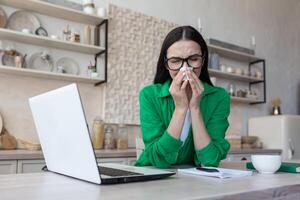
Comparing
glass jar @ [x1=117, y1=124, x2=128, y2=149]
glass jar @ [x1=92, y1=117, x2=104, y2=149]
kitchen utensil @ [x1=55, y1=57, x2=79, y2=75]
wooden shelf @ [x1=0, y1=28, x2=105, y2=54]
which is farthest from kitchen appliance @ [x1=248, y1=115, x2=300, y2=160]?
kitchen utensil @ [x1=55, y1=57, x2=79, y2=75]

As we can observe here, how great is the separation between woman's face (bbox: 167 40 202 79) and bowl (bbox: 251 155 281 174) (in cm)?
44

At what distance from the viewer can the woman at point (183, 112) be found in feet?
3.83

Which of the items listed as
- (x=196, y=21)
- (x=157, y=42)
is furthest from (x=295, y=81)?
(x=157, y=42)

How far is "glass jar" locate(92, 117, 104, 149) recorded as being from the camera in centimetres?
272

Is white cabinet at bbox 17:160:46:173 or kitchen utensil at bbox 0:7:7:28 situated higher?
kitchen utensil at bbox 0:7:7:28

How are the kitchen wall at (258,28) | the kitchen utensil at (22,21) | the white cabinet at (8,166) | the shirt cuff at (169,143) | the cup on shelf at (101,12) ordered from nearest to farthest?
the shirt cuff at (169,143) → the white cabinet at (8,166) → the kitchen utensil at (22,21) → the cup on shelf at (101,12) → the kitchen wall at (258,28)

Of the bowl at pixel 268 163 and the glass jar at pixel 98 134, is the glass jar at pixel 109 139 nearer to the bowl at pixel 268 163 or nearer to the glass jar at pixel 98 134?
the glass jar at pixel 98 134

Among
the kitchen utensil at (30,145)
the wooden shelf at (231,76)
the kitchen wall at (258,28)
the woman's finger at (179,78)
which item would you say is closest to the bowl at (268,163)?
the woman's finger at (179,78)

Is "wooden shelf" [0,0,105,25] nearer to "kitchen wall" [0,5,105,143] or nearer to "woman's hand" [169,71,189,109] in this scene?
"kitchen wall" [0,5,105,143]

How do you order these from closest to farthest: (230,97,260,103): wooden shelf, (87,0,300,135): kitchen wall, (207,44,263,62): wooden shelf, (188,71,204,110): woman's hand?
(188,71,204,110): woman's hand
(87,0,300,135): kitchen wall
(207,44,263,62): wooden shelf
(230,97,260,103): wooden shelf

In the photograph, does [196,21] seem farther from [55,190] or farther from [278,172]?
[55,190]

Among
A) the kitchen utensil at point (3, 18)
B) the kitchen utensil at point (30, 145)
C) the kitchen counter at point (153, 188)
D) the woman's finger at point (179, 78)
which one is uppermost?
the kitchen utensil at point (3, 18)

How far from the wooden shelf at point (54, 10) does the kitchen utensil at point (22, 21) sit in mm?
50

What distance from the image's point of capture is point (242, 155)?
3.28m
